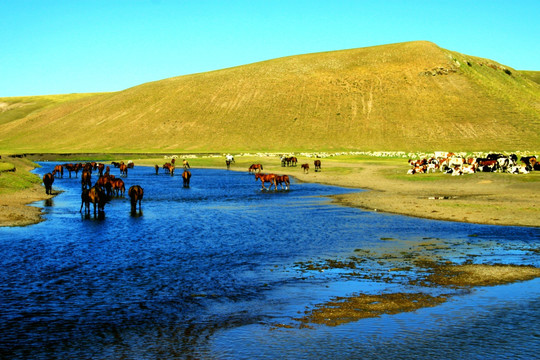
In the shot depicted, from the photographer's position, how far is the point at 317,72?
157m

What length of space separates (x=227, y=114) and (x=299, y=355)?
136 meters

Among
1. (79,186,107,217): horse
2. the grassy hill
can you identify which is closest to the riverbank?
(79,186,107,217): horse

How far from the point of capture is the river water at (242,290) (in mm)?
8766

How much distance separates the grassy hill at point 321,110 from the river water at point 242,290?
9924 cm

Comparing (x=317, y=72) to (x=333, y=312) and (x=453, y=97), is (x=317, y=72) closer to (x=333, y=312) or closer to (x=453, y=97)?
(x=453, y=97)

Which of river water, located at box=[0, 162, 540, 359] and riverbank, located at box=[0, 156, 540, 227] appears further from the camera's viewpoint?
riverbank, located at box=[0, 156, 540, 227]

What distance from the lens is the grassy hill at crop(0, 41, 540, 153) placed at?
124500 mm

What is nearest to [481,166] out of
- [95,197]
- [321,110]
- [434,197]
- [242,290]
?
[434,197]

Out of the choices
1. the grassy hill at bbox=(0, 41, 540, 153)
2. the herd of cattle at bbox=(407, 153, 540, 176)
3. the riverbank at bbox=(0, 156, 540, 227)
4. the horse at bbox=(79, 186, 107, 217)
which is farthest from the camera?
the grassy hill at bbox=(0, 41, 540, 153)

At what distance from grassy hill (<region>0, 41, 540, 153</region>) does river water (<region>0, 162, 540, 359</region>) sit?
99.2 m

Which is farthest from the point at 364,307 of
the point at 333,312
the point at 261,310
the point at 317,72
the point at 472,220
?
the point at 317,72

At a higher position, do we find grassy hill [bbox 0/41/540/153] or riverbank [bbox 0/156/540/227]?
grassy hill [bbox 0/41/540/153]

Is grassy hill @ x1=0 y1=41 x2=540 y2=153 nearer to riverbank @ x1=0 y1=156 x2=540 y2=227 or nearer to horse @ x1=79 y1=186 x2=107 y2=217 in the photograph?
riverbank @ x1=0 y1=156 x2=540 y2=227

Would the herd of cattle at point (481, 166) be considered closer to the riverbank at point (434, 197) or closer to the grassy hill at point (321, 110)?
the riverbank at point (434, 197)
